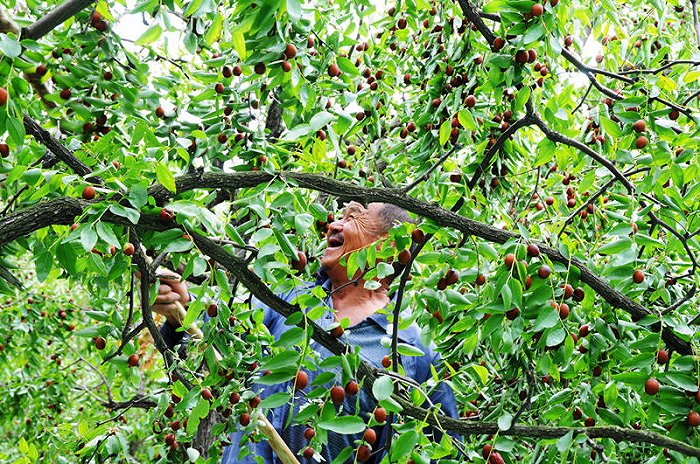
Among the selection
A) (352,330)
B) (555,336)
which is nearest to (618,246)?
(555,336)

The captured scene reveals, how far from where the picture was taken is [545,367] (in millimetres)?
1830

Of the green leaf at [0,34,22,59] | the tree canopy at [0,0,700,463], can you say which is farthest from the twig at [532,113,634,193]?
the green leaf at [0,34,22,59]

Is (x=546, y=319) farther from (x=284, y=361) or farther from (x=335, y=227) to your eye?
(x=335, y=227)

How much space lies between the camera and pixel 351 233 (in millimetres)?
2744

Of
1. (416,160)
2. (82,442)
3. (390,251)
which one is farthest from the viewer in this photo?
(416,160)

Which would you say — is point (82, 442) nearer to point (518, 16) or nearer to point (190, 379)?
point (190, 379)

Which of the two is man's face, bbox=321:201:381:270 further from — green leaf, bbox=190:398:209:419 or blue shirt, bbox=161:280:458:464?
green leaf, bbox=190:398:209:419

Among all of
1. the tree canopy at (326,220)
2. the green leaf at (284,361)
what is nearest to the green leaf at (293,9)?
the tree canopy at (326,220)

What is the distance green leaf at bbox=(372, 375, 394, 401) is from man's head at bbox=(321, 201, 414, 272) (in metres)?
1.16

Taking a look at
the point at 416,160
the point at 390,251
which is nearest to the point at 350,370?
the point at 390,251

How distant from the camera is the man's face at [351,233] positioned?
2.75 m

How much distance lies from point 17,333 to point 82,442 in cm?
234

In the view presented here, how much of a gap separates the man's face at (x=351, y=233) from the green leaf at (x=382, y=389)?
3.82 feet

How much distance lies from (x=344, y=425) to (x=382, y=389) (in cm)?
11
